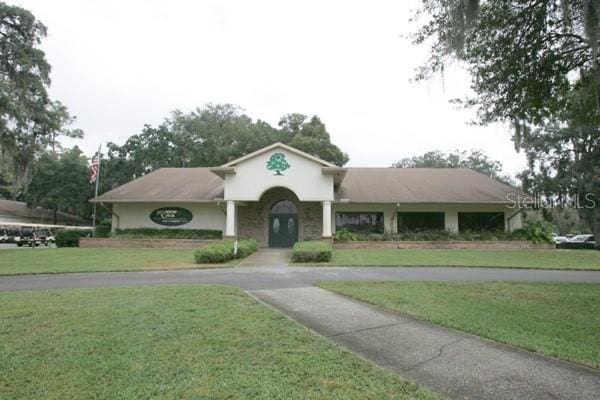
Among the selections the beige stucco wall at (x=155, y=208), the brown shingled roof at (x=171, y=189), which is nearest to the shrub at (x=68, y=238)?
the beige stucco wall at (x=155, y=208)

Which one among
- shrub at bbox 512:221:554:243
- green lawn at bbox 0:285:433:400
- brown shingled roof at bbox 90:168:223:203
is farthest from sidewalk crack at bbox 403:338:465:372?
shrub at bbox 512:221:554:243

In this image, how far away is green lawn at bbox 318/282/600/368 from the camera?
15.0ft

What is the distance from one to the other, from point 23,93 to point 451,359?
21562mm

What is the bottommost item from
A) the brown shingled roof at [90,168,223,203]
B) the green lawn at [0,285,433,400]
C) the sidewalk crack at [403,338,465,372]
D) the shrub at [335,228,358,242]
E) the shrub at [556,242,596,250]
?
the shrub at [556,242,596,250]

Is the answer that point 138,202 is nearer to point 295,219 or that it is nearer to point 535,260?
point 295,219

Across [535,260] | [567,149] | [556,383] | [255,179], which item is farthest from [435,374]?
[567,149]

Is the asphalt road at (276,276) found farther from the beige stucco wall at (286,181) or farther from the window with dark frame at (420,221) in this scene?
the window with dark frame at (420,221)

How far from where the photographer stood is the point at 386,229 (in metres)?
22.0

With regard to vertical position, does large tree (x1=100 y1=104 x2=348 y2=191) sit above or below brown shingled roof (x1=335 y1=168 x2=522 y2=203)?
above

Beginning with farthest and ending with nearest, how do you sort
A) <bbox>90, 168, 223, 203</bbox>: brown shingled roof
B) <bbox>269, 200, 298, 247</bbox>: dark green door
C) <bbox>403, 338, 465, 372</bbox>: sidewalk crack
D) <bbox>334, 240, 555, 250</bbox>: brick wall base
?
<bbox>269, 200, 298, 247</bbox>: dark green door
<bbox>90, 168, 223, 203</bbox>: brown shingled roof
<bbox>334, 240, 555, 250</bbox>: brick wall base
<bbox>403, 338, 465, 372</bbox>: sidewalk crack

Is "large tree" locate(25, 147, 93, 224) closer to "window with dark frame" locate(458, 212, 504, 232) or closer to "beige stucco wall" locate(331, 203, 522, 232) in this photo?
"beige stucco wall" locate(331, 203, 522, 232)

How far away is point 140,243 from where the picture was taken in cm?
2047

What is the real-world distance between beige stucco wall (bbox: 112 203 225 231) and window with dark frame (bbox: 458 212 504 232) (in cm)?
1530

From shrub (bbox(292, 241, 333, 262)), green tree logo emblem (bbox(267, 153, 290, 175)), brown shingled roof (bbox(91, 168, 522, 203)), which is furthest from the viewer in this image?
brown shingled roof (bbox(91, 168, 522, 203))
